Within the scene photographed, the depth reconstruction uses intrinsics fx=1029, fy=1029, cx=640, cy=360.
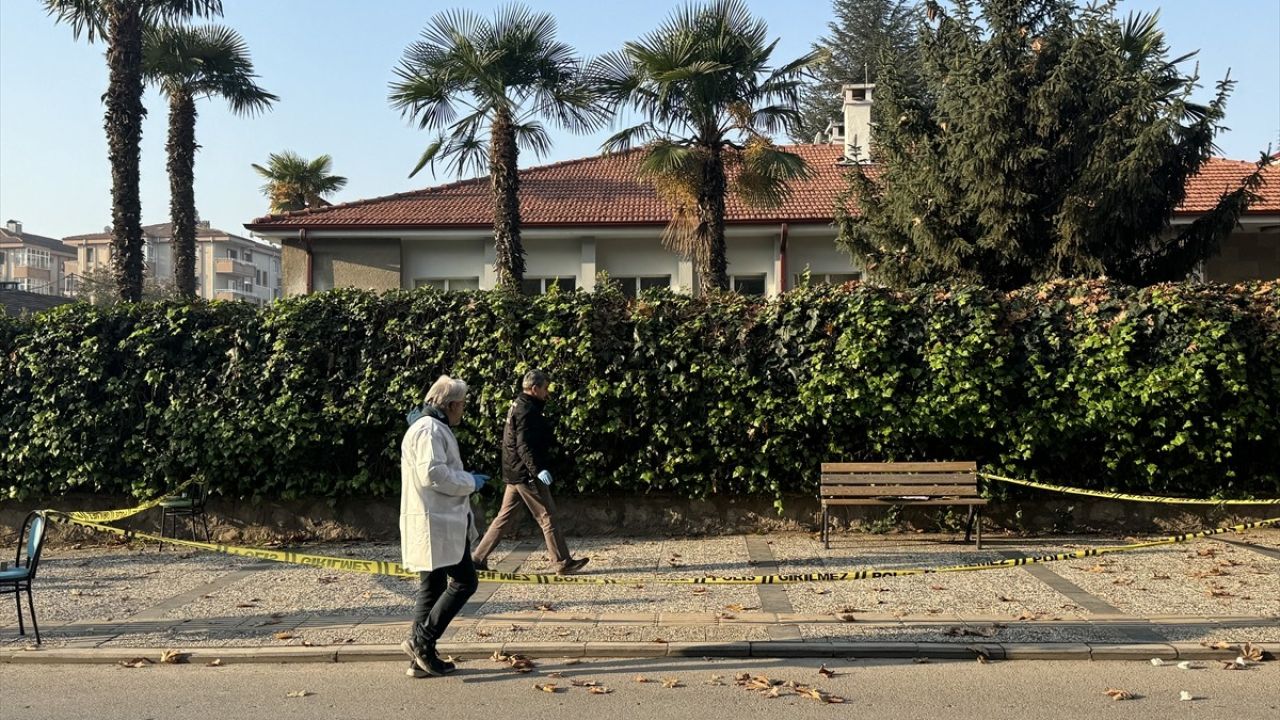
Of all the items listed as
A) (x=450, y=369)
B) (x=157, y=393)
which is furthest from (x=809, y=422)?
(x=157, y=393)

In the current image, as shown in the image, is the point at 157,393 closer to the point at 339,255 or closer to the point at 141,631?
the point at 141,631

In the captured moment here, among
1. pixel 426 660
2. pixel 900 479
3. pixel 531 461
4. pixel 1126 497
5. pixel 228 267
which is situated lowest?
pixel 426 660

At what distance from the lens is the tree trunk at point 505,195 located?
56.7 feet

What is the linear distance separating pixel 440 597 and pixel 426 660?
366 millimetres

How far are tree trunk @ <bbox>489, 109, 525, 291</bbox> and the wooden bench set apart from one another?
847 cm

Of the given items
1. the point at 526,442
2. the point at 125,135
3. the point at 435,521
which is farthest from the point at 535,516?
the point at 125,135

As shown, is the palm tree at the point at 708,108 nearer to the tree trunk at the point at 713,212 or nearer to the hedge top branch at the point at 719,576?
the tree trunk at the point at 713,212

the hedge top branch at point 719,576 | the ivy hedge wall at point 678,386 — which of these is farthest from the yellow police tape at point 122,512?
the ivy hedge wall at point 678,386

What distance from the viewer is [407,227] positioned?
69.4 ft

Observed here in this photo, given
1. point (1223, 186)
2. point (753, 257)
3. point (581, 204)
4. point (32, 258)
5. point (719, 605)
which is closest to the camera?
point (719, 605)

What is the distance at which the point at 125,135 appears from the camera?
17781 mm

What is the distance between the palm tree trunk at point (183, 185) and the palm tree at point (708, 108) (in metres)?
10.7

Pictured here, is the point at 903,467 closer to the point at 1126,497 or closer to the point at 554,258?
the point at 1126,497

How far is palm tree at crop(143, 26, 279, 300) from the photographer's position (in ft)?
70.7
